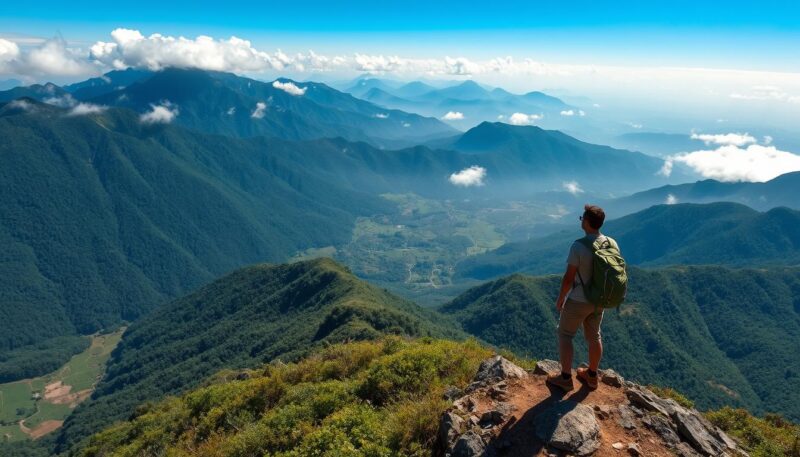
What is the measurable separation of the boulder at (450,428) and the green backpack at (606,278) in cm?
584

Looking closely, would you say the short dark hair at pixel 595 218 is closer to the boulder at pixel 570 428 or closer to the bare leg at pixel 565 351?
the bare leg at pixel 565 351

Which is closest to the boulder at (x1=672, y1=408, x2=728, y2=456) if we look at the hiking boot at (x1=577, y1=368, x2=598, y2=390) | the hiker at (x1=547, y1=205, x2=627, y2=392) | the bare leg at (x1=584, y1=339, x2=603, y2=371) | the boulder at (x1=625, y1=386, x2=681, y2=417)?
the boulder at (x1=625, y1=386, x2=681, y2=417)

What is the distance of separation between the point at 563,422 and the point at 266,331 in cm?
14995

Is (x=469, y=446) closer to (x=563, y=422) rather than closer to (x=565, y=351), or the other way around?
(x=563, y=422)

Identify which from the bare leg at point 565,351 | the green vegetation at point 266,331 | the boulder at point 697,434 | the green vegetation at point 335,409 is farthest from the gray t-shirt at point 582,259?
the green vegetation at point 266,331

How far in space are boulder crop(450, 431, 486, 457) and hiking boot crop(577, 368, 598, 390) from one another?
17.4 ft

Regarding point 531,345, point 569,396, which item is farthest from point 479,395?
point 531,345

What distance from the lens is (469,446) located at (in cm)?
1352

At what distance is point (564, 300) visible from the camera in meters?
15.6

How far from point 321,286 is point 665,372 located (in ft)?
432

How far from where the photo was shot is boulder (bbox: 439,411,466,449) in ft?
46.7

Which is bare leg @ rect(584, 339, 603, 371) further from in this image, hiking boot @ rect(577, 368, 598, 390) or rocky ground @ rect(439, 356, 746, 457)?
rocky ground @ rect(439, 356, 746, 457)

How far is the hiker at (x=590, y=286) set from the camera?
14062 millimetres

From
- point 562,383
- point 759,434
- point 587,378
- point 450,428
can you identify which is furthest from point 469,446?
point 759,434
